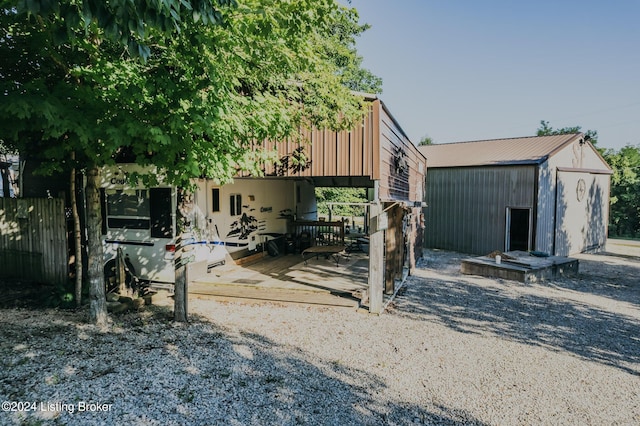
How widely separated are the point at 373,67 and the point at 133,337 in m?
23.2

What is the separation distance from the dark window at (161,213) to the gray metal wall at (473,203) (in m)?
13.7

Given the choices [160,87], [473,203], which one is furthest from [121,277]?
[473,203]

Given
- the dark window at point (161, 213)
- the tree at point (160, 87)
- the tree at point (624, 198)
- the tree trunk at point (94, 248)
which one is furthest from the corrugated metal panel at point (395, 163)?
the tree at point (624, 198)

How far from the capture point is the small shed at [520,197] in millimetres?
15391

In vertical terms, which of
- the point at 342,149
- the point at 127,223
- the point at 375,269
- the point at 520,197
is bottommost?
the point at 375,269

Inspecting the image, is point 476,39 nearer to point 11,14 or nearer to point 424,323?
point 424,323

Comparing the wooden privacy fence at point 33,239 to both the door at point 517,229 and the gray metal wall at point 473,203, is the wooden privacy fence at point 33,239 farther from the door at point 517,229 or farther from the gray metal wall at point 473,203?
the door at point 517,229

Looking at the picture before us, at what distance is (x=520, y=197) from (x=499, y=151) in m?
3.55

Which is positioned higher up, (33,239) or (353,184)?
(353,184)

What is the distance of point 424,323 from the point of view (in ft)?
22.7

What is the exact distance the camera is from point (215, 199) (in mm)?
9898

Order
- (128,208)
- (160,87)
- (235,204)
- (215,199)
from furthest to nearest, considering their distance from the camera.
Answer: (235,204)
(215,199)
(128,208)
(160,87)

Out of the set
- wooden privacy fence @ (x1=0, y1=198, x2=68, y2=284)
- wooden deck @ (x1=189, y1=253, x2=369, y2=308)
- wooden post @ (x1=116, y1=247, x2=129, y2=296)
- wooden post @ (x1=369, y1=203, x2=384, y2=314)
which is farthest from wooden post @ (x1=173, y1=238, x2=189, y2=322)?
wooden privacy fence @ (x1=0, y1=198, x2=68, y2=284)

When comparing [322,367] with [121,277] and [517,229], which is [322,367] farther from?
[517,229]
